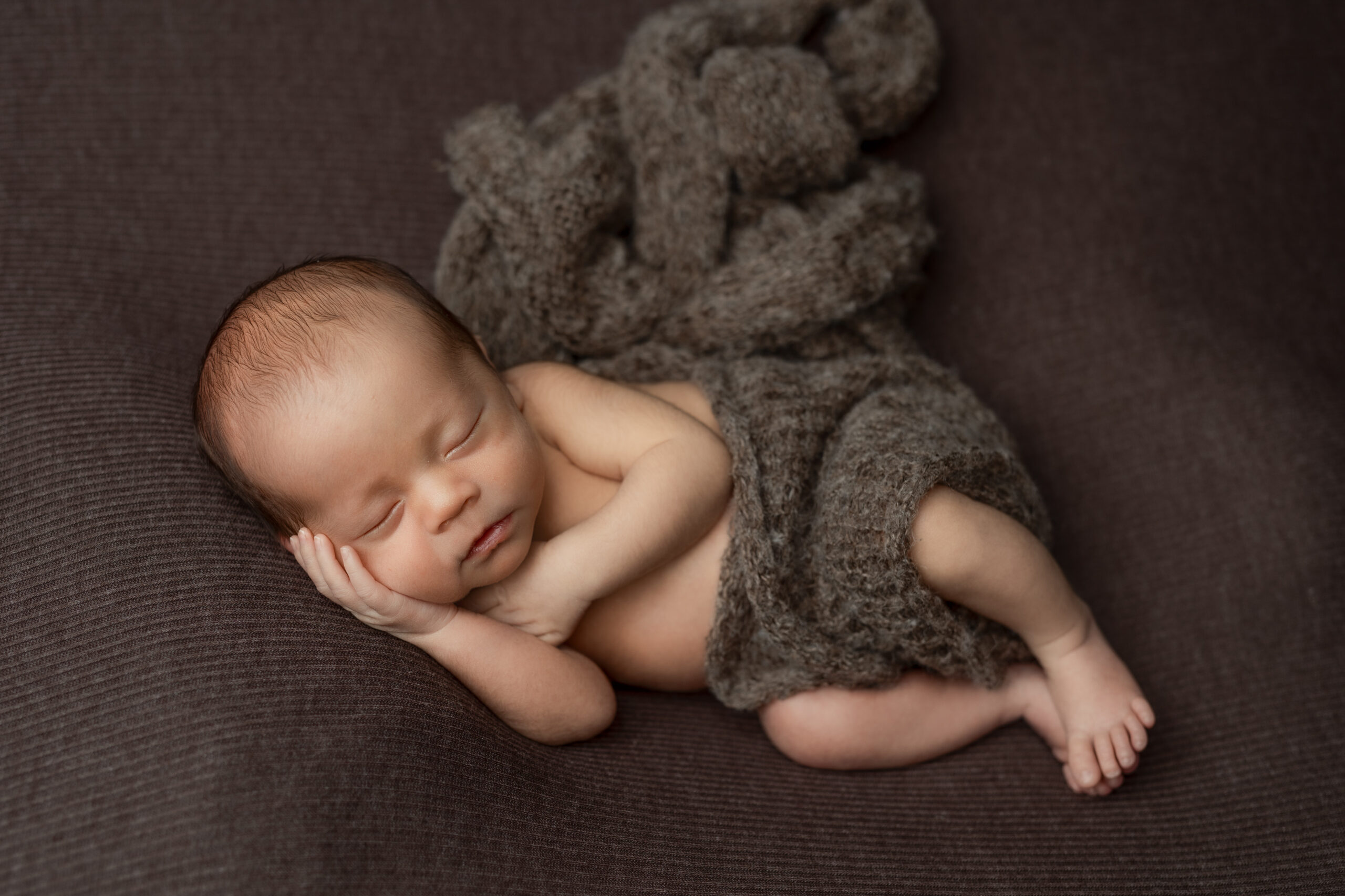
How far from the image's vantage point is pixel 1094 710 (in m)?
1.27

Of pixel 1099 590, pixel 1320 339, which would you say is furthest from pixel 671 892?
pixel 1320 339

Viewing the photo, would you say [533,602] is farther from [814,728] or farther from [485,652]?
[814,728]

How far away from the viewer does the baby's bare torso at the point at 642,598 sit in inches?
51.0

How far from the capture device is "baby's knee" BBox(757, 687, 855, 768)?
129cm

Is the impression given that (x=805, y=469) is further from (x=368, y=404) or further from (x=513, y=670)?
(x=368, y=404)

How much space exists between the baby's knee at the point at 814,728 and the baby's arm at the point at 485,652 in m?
0.25

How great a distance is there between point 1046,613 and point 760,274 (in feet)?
1.97

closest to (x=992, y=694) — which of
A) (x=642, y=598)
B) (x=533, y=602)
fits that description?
(x=642, y=598)

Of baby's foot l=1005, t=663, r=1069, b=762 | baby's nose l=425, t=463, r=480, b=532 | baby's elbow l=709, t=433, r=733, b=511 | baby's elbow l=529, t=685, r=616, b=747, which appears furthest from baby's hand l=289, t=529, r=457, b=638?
baby's foot l=1005, t=663, r=1069, b=762

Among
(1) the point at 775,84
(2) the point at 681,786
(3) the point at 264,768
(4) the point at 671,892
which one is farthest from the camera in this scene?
(1) the point at 775,84

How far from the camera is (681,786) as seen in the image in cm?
123

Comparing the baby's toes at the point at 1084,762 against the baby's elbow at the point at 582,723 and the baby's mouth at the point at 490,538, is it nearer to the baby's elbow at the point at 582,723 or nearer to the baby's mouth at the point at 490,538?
the baby's elbow at the point at 582,723

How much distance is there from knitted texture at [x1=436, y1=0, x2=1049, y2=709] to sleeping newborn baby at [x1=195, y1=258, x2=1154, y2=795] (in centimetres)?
6

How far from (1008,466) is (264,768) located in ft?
3.13
